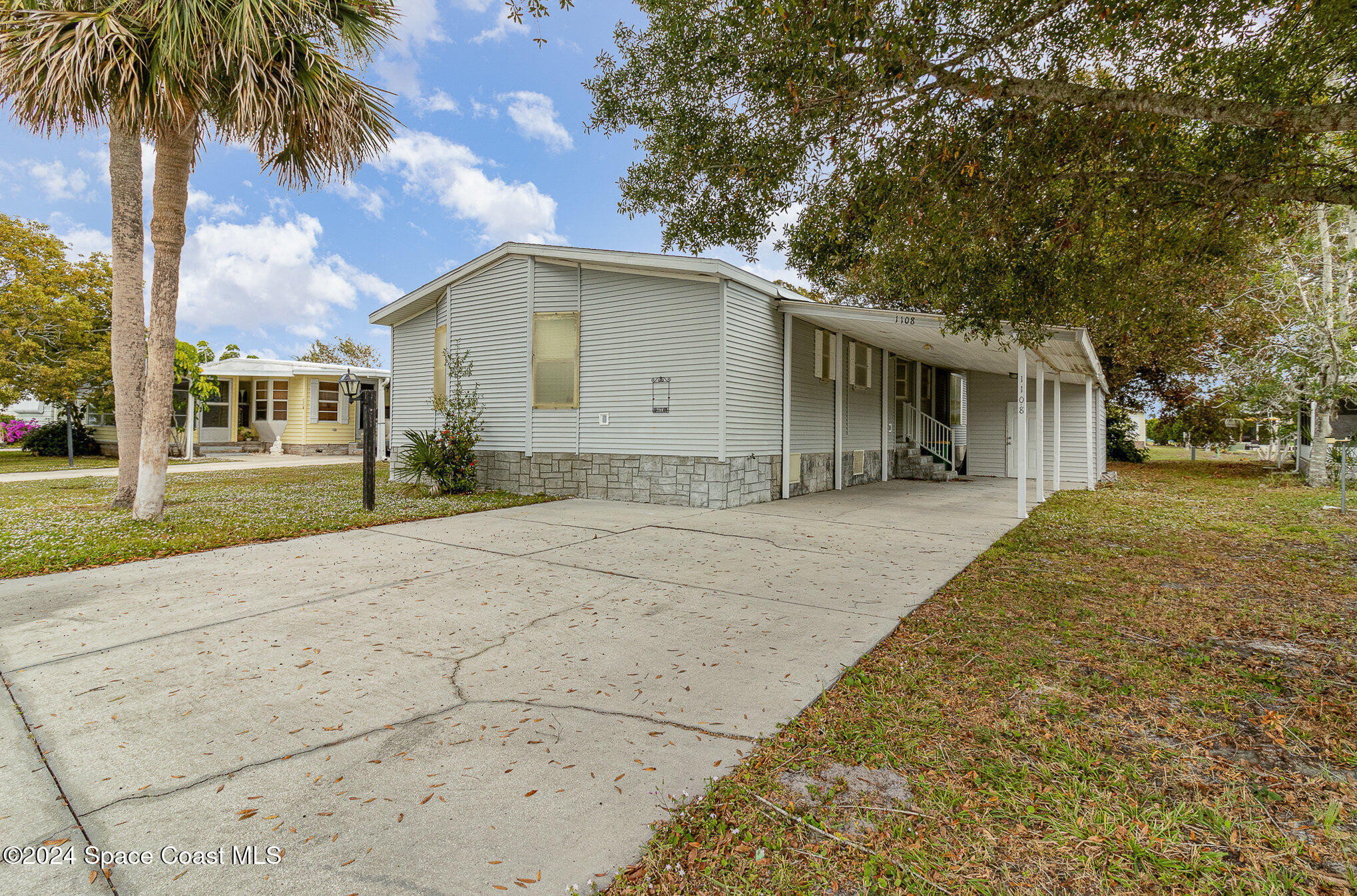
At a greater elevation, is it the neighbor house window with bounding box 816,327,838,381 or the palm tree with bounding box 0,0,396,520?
the palm tree with bounding box 0,0,396,520

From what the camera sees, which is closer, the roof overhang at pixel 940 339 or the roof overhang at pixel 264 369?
the roof overhang at pixel 940 339

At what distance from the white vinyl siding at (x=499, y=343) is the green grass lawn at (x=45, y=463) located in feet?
40.4

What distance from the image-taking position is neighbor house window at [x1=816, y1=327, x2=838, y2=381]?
39.6 ft

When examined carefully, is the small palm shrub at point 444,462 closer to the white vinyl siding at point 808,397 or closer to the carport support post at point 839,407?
the white vinyl siding at point 808,397

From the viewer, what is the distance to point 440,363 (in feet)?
42.1

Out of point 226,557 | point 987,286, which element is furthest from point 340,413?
point 987,286

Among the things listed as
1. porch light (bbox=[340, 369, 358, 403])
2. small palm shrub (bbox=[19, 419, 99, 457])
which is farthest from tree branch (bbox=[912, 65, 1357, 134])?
small palm shrub (bbox=[19, 419, 99, 457])

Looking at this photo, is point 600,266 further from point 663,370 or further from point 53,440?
point 53,440

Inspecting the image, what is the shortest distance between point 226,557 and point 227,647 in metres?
2.98

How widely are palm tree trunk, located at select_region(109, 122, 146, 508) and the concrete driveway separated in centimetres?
465

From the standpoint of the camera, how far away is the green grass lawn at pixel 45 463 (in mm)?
16203

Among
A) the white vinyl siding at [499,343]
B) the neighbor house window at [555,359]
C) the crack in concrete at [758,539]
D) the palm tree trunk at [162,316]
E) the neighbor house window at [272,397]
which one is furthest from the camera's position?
the neighbor house window at [272,397]

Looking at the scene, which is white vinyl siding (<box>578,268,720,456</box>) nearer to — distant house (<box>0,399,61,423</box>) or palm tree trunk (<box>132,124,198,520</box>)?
palm tree trunk (<box>132,124,198,520</box>)

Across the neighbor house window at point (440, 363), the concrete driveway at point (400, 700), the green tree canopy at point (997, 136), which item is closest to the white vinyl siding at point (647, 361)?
the green tree canopy at point (997, 136)
